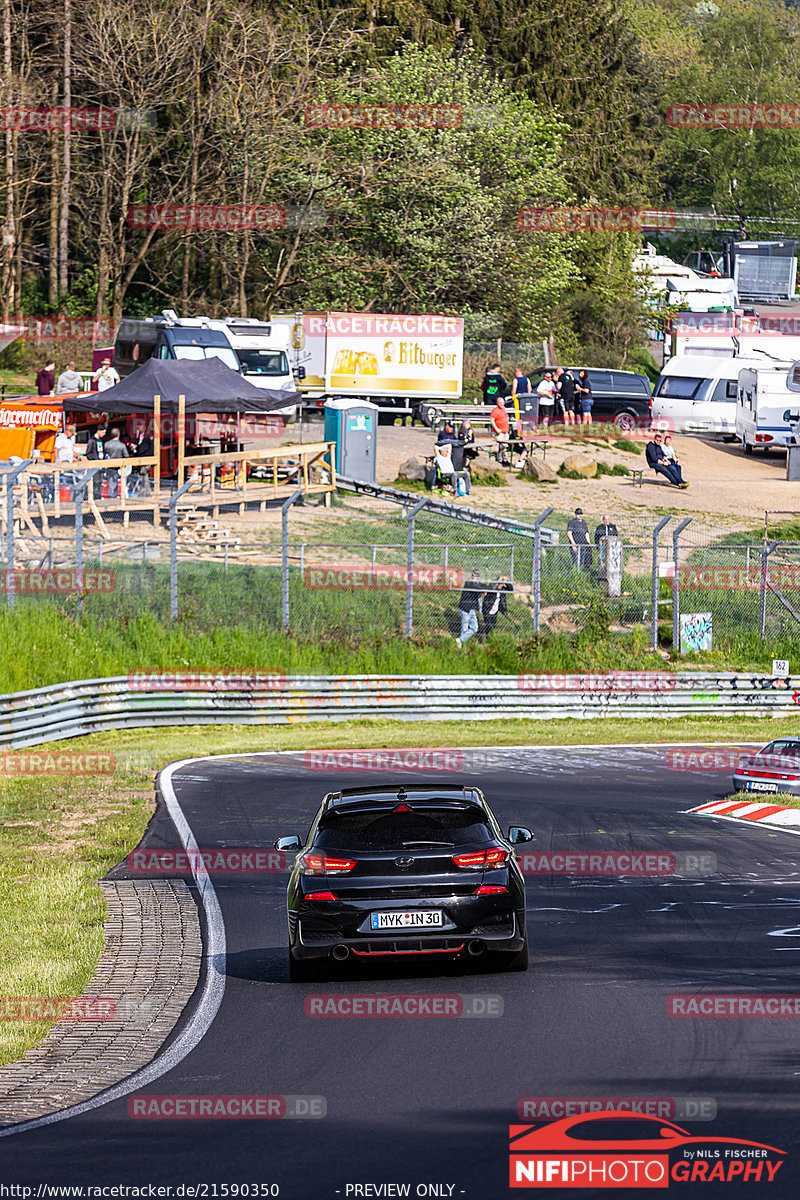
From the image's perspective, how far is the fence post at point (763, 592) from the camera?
26203 mm

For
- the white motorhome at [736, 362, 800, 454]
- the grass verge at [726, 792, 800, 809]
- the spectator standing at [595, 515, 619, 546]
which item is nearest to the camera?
the grass verge at [726, 792, 800, 809]

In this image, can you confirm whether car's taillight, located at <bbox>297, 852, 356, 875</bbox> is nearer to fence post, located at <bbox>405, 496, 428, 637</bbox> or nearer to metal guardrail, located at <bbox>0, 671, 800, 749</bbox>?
metal guardrail, located at <bbox>0, 671, 800, 749</bbox>

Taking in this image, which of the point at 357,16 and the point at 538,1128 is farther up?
the point at 357,16

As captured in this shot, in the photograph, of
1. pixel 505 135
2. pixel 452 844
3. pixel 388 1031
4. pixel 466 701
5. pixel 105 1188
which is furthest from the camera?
pixel 505 135

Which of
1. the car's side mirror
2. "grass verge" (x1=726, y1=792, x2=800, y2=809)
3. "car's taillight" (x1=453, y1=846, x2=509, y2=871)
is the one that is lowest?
"grass verge" (x1=726, y1=792, x2=800, y2=809)

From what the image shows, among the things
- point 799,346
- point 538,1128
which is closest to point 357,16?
point 799,346

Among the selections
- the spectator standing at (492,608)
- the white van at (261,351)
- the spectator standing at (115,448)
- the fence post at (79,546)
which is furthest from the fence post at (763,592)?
the white van at (261,351)

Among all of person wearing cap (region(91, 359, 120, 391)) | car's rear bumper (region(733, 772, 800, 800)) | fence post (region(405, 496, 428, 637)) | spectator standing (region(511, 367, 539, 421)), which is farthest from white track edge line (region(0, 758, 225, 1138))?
spectator standing (region(511, 367, 539, 421))

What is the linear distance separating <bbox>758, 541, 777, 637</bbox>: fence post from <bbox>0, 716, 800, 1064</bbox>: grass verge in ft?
7.20

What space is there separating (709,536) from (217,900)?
21520mm

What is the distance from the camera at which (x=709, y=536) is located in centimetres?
3219

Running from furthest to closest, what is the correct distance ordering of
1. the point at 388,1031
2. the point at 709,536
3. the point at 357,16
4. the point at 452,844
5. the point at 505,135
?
the point at 357,16
the point at 505,135
the point at 709,536
the point at 452,844
the point at 388,1031

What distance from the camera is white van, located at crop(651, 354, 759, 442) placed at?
4488 cm

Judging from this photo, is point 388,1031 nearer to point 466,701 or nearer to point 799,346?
point 466,701
